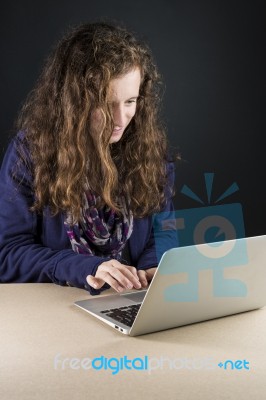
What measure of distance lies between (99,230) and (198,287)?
736 mm

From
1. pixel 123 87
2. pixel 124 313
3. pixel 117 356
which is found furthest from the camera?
pixel 123 87

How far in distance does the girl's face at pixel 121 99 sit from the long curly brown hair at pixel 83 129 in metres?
0.02

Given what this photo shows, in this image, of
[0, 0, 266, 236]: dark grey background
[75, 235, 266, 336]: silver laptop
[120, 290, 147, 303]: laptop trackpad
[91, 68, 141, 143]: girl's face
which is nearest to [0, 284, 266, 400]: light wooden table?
[75, 235, 266, 336]: silver laptop

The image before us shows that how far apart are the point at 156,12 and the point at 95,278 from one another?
179 cm

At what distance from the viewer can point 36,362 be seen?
107 centimetres

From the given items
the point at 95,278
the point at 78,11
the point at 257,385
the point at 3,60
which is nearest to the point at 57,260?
the point at 95,278

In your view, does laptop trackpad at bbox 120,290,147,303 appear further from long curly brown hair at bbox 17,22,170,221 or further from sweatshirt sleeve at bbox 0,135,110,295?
long curly brown hair at bbox 17,22,170,221

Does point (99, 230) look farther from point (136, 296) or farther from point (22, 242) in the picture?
point (136, 296)

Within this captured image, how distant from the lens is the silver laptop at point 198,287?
3.65 feet

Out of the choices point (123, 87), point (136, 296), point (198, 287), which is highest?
point (123, 87)

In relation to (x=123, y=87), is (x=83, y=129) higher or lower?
lower

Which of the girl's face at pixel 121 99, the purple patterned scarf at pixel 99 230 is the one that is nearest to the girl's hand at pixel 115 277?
the purple patterned scarf at pixel 99 230

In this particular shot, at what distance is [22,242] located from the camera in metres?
1.76

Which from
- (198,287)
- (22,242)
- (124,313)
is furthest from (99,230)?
(198,287)
